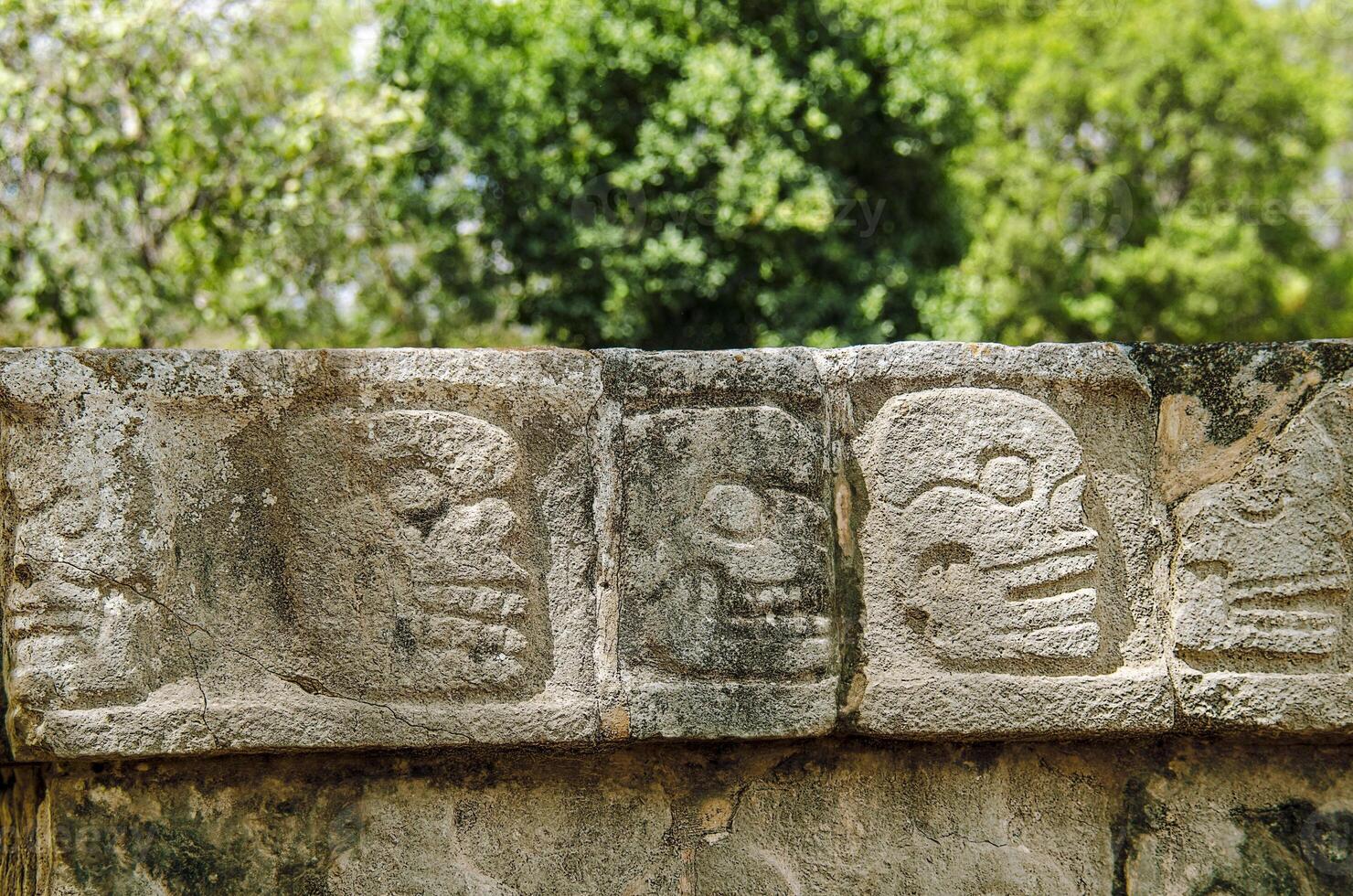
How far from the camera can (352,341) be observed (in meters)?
7.59

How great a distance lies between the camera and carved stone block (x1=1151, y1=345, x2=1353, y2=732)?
6.74ft

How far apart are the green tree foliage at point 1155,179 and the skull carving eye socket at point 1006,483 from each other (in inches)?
340

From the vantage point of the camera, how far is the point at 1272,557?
81.2 inches

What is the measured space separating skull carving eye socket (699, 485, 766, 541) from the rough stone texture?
417 mm

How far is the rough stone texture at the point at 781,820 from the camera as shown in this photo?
2.05 meters

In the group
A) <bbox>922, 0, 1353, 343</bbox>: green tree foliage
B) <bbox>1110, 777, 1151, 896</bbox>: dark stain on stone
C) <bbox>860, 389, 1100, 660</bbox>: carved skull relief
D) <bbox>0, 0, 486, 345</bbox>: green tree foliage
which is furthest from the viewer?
<bbox>922, 0, 1353, 343</bbox>: green tree foliage

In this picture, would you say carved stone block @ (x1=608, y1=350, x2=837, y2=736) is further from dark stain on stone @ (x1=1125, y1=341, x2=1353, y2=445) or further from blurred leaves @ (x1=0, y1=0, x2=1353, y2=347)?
blurred leaves @ (x1=0, y1=0, x2=1353, y2=347)

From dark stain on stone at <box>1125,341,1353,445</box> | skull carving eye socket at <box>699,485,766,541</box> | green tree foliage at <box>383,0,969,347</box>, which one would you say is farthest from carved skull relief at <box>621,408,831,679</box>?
green tree foliage at <box>383,0,969,347</box>

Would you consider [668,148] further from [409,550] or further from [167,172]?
[409,550]

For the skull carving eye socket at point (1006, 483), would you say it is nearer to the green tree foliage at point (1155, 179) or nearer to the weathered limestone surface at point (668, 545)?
the weathered limestone surface at point (668, 545)

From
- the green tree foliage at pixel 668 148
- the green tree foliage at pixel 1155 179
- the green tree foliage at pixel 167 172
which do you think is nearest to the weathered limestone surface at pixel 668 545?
the green tree foliage at pixel 167 172

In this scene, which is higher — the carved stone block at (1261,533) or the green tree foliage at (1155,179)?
the green tree foliage at (1155,179)

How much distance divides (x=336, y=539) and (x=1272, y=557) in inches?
61.7

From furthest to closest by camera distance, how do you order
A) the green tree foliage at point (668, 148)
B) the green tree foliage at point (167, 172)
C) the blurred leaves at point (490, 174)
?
the green tree foliage at point (668, 148) < the blurred leaves at point (490, 174) < the green tree foliage at point (167, 172)
